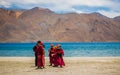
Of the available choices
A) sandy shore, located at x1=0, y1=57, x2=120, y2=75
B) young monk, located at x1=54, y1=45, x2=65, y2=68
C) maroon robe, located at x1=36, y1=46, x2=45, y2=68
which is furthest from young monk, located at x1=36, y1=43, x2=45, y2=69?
young monk, located at x1=54, y1=45, x2=65, y2=68

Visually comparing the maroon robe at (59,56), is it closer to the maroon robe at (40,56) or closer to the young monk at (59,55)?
the young monk at (59,55)

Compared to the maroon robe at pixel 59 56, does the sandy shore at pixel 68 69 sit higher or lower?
lower

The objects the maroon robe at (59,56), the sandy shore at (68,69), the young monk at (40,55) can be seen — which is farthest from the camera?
the maroon robe at (59,56)

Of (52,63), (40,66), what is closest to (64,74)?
(40,66)

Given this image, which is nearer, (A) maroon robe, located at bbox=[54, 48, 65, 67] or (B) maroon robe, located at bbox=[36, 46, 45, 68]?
→ (B) maroon robe, located at bbox=[36, 46, 45, 68]

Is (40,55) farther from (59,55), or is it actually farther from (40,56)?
(59,55)

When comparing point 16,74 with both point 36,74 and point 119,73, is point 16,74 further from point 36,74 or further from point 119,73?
point 119,73

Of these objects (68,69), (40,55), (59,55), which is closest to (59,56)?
(59,55)

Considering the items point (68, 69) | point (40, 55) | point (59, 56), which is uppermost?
point (40, 55)

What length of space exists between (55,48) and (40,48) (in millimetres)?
1812

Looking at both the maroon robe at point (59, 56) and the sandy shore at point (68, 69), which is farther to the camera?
the maroon robe at point (59, 56)

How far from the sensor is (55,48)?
2222 cm

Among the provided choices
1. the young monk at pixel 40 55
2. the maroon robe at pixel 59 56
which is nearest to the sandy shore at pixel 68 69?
the young monk at pixel 40 55

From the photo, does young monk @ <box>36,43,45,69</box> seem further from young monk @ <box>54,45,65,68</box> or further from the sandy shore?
young monk @ <box>54,45,65,68</box>
